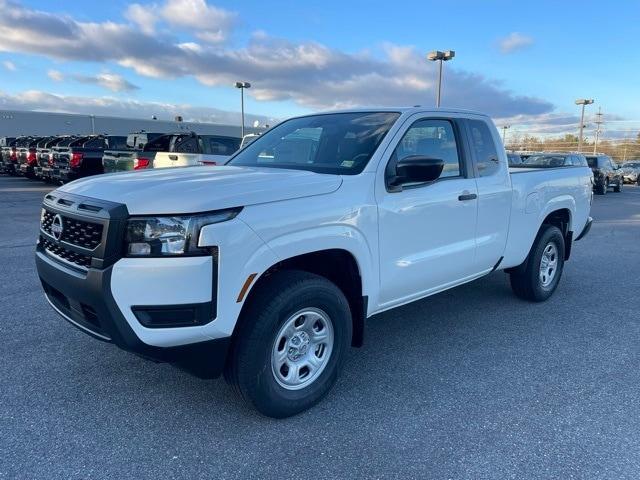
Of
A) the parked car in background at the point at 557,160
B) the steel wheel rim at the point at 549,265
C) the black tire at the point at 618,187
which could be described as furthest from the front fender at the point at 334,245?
the black tire at the point at 618,187

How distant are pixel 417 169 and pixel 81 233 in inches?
83.7

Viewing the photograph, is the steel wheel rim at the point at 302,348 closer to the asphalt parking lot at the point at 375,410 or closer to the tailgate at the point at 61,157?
the asphalt parking lot at the point at 375,410

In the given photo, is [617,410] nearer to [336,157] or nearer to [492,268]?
[492,268]

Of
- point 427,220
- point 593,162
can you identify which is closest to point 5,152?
point 427,220

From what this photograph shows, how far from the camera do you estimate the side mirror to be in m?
3.30

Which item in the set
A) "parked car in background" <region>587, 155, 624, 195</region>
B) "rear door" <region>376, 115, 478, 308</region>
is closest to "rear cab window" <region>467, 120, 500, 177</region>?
"rear door" <region>376, 115, 478, 308</region>

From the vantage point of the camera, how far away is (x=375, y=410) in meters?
3.19

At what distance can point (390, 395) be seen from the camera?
11.1 feet

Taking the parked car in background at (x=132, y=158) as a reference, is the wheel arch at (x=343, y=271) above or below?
below

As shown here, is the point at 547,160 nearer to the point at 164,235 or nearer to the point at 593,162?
the point at 593,162

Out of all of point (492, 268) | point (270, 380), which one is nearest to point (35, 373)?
point (270, 380)

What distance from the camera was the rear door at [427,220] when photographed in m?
3.48

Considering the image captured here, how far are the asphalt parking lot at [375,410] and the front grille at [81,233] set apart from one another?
1.11 m

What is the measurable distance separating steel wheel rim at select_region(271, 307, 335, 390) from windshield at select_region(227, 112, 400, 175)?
104 centimetres
